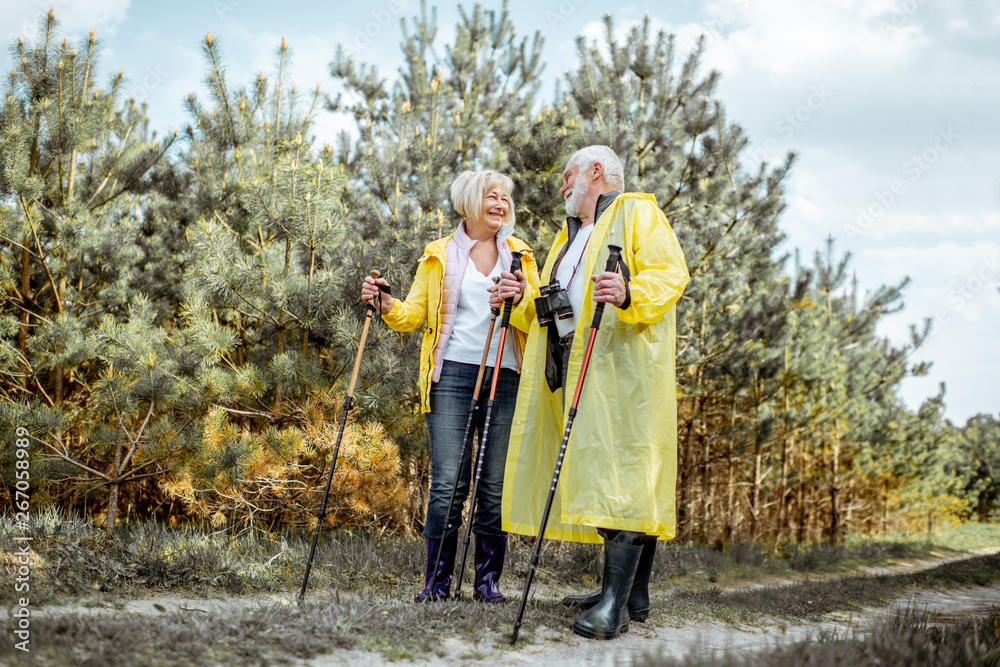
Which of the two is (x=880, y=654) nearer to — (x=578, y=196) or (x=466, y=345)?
(x=466, y=345)

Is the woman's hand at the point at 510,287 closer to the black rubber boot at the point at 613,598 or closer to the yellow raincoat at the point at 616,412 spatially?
the yellow raincoat at the point at 616,412

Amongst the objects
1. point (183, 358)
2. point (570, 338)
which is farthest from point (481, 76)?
point (570, 338)

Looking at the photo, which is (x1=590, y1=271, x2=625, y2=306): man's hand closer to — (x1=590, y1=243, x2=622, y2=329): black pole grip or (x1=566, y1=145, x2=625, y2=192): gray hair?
(x1=590, y1=243, x2=622, y2=329): black pole grip

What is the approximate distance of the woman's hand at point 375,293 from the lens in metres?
3.19

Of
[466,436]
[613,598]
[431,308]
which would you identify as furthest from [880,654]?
[431,308]

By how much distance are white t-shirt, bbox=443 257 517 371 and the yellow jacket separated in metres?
0.06

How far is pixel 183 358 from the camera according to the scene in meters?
4.36

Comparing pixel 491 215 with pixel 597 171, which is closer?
pixel 597 171

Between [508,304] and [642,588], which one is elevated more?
[508,304]

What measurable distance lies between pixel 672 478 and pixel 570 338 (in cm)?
74

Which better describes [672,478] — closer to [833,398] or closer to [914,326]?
[833,398]

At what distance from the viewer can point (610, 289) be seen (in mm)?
2598

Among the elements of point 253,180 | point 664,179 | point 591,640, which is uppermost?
point 664,179

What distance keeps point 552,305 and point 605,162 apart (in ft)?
2.47
